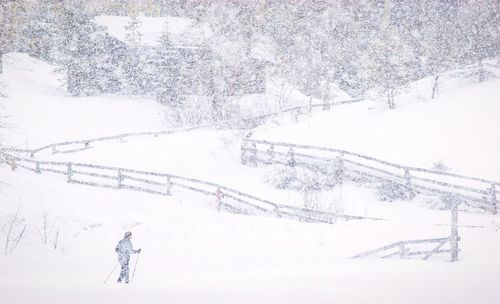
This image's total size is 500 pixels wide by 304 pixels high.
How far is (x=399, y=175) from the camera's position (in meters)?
20.2

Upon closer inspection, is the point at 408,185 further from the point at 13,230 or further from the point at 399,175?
the point at 13,230

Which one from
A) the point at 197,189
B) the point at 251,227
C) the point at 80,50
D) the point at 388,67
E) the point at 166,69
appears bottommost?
the point at 251,227

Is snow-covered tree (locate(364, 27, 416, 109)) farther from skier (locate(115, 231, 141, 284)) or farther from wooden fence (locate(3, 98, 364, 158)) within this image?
skier (locate(115, 231, 141, 284))

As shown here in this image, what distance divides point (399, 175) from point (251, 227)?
7.93 metres

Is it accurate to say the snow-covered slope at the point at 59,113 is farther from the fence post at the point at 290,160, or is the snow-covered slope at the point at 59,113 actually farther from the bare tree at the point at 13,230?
the fence post at the point at 290,160

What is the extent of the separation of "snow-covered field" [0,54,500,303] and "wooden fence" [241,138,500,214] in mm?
820

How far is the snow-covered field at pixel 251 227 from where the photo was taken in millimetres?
9906

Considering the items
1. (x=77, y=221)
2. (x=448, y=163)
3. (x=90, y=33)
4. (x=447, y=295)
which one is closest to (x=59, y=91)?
(x=90, y=33)

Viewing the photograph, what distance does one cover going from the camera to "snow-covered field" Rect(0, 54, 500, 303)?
390 inches

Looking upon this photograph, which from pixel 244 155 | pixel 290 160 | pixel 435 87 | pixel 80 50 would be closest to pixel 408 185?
pixel 290 160

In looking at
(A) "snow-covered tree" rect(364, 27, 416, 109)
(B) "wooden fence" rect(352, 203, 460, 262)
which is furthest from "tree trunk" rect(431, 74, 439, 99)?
(B) "wooden fence" rect(352, 203, 460, 262)

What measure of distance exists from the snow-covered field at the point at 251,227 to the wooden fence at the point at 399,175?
2.69ft

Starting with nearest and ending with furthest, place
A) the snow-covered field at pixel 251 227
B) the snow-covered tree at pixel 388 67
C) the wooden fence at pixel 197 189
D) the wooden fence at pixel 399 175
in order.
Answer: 1. the snow-covered field at pixel 251 227
2. the wooden fence at pixel 197 189
3. the wooden fence at pixel 399 175
4. the snow-covered tree at pixel 388 67

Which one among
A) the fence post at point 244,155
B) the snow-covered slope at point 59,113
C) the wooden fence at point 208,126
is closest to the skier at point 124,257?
the fence post at point 244,155
